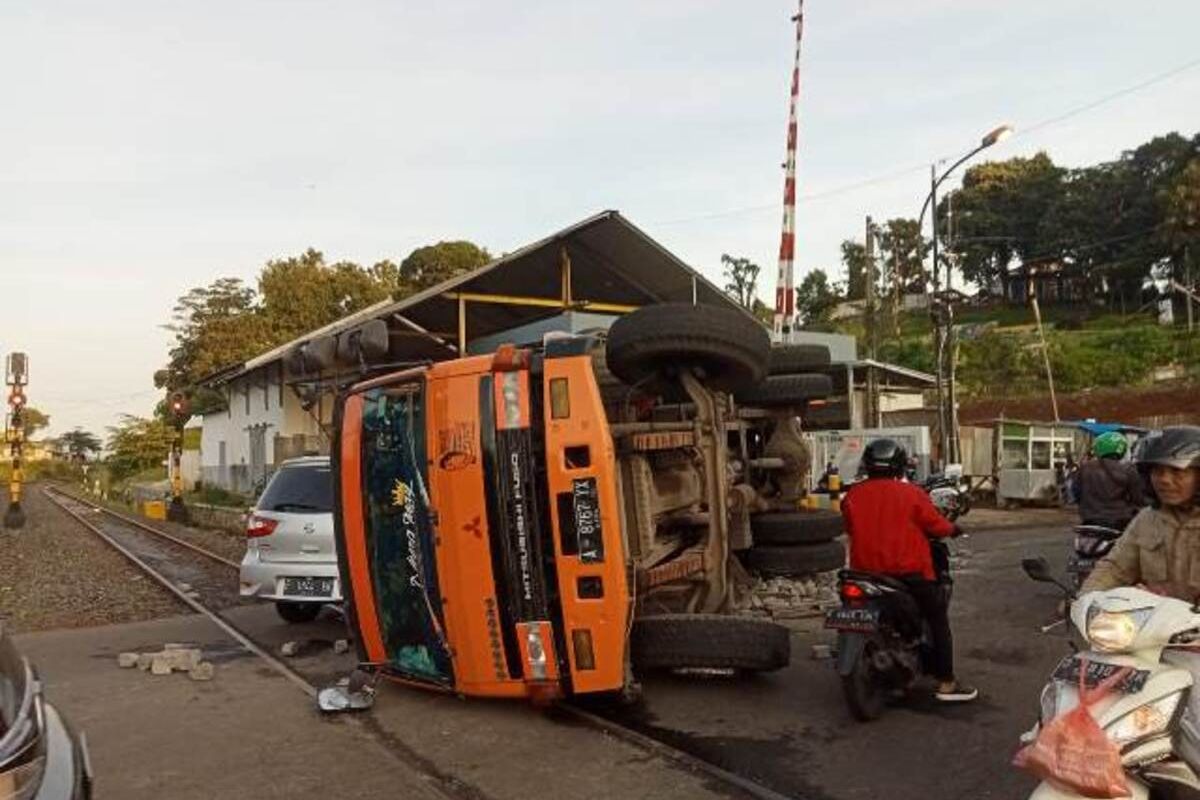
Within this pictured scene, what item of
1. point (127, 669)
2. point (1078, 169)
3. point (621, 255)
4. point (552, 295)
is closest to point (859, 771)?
point (127, 669)

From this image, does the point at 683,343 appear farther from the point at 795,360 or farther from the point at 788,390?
the point at 795,360

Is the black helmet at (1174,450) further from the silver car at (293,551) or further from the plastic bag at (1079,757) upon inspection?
the silver car at (293,551)

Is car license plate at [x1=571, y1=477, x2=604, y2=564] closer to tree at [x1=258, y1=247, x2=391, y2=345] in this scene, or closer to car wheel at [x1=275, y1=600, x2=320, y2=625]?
car wheel at [x1=275, y1=600, x2=320, y2=625]

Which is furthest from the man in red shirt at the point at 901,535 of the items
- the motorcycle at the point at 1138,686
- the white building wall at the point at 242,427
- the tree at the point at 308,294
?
the tree at the point at 308,294

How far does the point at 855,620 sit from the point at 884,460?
3.11 ft

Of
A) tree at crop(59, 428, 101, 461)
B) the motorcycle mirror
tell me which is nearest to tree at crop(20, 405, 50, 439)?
tree at crop(59, 428, 101, 461)

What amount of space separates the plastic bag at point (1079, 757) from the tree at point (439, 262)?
158ft

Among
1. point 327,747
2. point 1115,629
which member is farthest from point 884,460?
point 327,747

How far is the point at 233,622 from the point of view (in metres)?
11.1

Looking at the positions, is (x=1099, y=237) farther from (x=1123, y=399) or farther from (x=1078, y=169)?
(x=1123, y=399)

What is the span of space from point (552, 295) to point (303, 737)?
16092 mm

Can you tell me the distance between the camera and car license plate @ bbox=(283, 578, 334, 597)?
9.62 meters

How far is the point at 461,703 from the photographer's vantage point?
666cm

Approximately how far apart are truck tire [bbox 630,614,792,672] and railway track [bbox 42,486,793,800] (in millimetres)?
463
